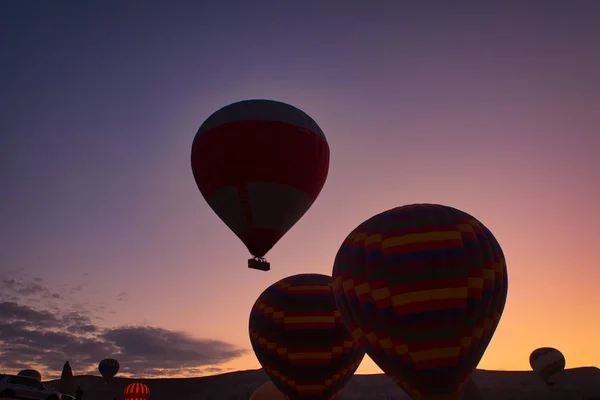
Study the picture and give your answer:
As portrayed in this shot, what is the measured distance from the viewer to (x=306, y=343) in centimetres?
1869

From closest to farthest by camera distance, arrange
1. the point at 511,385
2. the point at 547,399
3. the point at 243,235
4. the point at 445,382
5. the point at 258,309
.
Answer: the point at 445,382
the point at 243,235
the point at 258,309
the point at 547,399
the point at 511,385

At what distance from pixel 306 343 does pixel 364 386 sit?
2084 inches

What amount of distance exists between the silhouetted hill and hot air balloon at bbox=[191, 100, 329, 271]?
51.7 m

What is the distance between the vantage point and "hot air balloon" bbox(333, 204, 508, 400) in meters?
12.9

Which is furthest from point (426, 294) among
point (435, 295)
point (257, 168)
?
point (257, 168)

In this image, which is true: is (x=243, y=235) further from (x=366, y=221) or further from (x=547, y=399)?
(x=547, y=399)

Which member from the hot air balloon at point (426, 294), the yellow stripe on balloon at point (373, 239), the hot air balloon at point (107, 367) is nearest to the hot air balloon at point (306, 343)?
the hot air balloon at point (426, 294)

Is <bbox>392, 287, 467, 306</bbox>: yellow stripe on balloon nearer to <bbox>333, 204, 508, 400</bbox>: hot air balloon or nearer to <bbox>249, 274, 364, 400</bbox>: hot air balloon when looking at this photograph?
<bbox>333, 204, 508, 400</bbox>: hot air balloon

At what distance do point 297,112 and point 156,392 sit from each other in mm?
61826

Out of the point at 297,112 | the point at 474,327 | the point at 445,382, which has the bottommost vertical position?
the point at 445,382

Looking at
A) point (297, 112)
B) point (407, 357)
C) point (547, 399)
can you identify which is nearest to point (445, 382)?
point (407, 357)

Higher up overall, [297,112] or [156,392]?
[297,112]

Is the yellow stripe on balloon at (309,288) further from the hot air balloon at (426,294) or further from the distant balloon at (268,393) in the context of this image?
the distant balloon at (268,393)

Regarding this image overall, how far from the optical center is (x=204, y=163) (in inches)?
756
